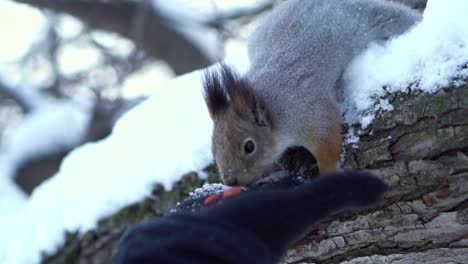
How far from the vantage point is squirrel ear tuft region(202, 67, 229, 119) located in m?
1.38

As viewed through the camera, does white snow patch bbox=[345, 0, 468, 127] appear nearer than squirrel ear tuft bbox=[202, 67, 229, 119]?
Yes

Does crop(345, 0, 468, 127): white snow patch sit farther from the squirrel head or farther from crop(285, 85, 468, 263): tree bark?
the squirrel head

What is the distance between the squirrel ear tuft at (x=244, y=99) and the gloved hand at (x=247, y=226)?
1.82ft

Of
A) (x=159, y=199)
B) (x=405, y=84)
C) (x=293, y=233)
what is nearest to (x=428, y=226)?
(x=405, y=84)

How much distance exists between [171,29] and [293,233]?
2890 millimetres

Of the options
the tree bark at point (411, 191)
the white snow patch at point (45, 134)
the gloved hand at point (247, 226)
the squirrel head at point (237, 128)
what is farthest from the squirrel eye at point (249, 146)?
the white snow patch at point (45, 134)

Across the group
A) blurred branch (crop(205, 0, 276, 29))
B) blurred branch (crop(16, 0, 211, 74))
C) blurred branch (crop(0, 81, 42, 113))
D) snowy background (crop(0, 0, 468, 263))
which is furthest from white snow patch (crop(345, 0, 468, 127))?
blurred branch (crop(0, 81, 42, 113))

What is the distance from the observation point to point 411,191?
116 centimetres

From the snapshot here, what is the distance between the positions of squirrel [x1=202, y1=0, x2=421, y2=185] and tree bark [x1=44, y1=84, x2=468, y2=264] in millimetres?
133

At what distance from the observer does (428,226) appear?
3.76 feet

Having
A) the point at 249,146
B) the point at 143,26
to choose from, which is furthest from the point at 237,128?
the point at 143,26

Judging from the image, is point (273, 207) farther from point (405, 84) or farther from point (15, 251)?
point (15, 251)

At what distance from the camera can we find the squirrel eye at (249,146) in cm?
140

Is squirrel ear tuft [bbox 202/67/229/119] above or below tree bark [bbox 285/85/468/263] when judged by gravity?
above
